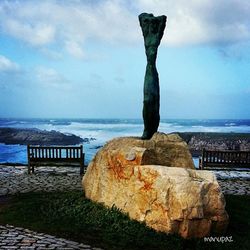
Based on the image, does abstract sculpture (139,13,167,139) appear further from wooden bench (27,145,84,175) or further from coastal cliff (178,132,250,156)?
coastal cliff (178,132,250,156)

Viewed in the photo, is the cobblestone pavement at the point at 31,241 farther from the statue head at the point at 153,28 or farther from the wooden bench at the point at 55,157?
the wooden bench at the point at 55,157

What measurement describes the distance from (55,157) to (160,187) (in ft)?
26.2

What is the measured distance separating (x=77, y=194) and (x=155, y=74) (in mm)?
3446

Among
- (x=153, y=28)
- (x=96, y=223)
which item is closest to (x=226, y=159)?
(x=153, y=28)

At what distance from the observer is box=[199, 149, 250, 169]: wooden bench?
13.8m

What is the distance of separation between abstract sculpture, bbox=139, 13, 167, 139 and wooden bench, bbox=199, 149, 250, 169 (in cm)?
575

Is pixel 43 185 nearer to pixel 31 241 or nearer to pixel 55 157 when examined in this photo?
pixel 55 157

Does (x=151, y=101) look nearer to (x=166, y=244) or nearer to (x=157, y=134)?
(x=157, y=134)

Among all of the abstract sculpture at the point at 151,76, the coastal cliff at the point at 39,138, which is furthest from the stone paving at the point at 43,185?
the coastal cliff at the point at 39,138

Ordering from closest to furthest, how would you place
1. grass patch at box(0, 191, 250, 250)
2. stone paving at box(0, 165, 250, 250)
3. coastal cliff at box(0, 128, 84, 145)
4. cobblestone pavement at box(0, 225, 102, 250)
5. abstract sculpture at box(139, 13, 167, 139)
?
cobblestone pavement at box(0, 225, 102, 250) → stone paving at box(0, 165, 250, 250) → grass patch at box(0, 191, 250, 250) → abstract sculpture at box(139, 13, 167, 139) → coastal cliff at box(0, 128, 84, 145)

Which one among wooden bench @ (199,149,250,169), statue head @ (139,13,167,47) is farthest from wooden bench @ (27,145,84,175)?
statue head @ (139,13,167,47)

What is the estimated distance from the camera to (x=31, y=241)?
21.7 ft

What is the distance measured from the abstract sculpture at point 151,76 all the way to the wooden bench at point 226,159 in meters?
5.75

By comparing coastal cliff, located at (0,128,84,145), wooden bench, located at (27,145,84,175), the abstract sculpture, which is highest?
the abstract sculpture
